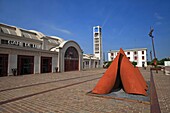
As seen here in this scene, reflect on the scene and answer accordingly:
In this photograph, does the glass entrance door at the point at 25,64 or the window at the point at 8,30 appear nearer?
the glass entrance door at the point at 25,64

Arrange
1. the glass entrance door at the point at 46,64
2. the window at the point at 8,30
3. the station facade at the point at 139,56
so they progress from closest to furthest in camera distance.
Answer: the glass entrance door at the point at 46,64 < the window at the point at 8,30 < the station facade at the point at 139,56

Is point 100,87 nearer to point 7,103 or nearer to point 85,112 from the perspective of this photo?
point 85,112

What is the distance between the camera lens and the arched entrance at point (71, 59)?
93.5 feet

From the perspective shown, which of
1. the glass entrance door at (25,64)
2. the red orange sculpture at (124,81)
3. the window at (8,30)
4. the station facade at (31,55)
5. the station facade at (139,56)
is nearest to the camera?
the red orange sculpture at (124,81)

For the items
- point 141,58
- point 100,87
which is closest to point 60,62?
point 100,87

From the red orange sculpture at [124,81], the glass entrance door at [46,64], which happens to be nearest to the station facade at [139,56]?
the glass entrance door at [46,64]

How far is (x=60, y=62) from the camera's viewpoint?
2653 cm

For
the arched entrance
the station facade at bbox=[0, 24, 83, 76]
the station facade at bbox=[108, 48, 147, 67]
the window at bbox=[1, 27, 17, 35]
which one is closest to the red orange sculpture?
the station facade at bbox=[0, 24, 83, 76]

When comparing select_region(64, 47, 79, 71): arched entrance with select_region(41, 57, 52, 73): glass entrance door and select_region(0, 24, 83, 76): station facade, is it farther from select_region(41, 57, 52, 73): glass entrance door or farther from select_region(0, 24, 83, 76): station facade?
select_region(41, 57, 52, 73): glass entrance door

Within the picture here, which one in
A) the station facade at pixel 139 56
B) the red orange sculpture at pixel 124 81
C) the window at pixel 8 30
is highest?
the window at pixel 8 30

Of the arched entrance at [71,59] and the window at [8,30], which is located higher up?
the window at [8,30]

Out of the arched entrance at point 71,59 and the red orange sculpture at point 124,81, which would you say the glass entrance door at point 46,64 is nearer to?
the arched entrance at point 71,59

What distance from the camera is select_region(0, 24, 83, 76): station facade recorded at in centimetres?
1744

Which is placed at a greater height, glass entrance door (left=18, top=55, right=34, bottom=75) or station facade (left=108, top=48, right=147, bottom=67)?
station facade (left=108, top=48, right=147, bottom=67)
